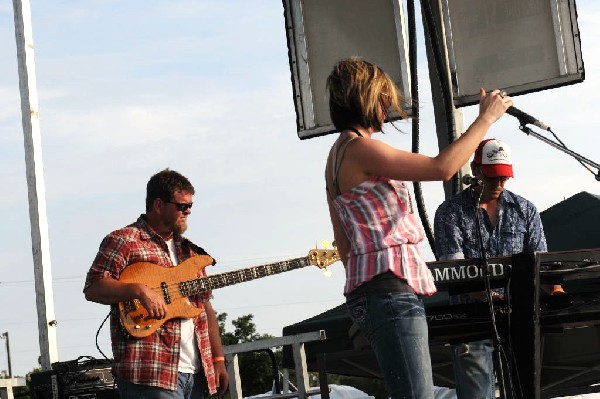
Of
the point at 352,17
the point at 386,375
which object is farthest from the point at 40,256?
the point at 386,375

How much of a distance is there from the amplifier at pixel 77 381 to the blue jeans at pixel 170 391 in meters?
1.95

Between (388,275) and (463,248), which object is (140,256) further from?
(388,275)

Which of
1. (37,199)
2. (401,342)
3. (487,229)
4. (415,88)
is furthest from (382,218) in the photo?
(37,199)

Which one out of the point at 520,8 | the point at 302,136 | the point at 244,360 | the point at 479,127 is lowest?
the point at 244,360

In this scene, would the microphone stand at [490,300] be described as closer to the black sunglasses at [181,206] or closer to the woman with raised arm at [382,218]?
the woman with raised arm at [382,218]

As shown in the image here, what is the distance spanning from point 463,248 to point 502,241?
244mm


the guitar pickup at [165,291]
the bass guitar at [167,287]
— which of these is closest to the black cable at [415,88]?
the bass guitar at [167,287]

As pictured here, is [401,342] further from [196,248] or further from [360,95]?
[196,248]

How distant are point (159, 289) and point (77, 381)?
6.67ft

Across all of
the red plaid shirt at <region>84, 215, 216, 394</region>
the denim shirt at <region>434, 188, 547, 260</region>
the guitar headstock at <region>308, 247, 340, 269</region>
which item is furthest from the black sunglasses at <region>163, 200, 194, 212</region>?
the guitar headstock at <region>308, 247, 340, 269</region>

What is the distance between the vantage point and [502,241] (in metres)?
6.45

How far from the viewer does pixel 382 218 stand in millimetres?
4113

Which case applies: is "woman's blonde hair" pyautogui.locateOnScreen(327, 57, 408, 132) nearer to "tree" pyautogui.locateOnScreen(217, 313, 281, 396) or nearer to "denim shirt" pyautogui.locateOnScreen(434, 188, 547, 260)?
"denim shirt" pyautogui.locateOnScreen(434, 188, 547, 260)

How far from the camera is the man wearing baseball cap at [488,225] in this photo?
6.19 meters
